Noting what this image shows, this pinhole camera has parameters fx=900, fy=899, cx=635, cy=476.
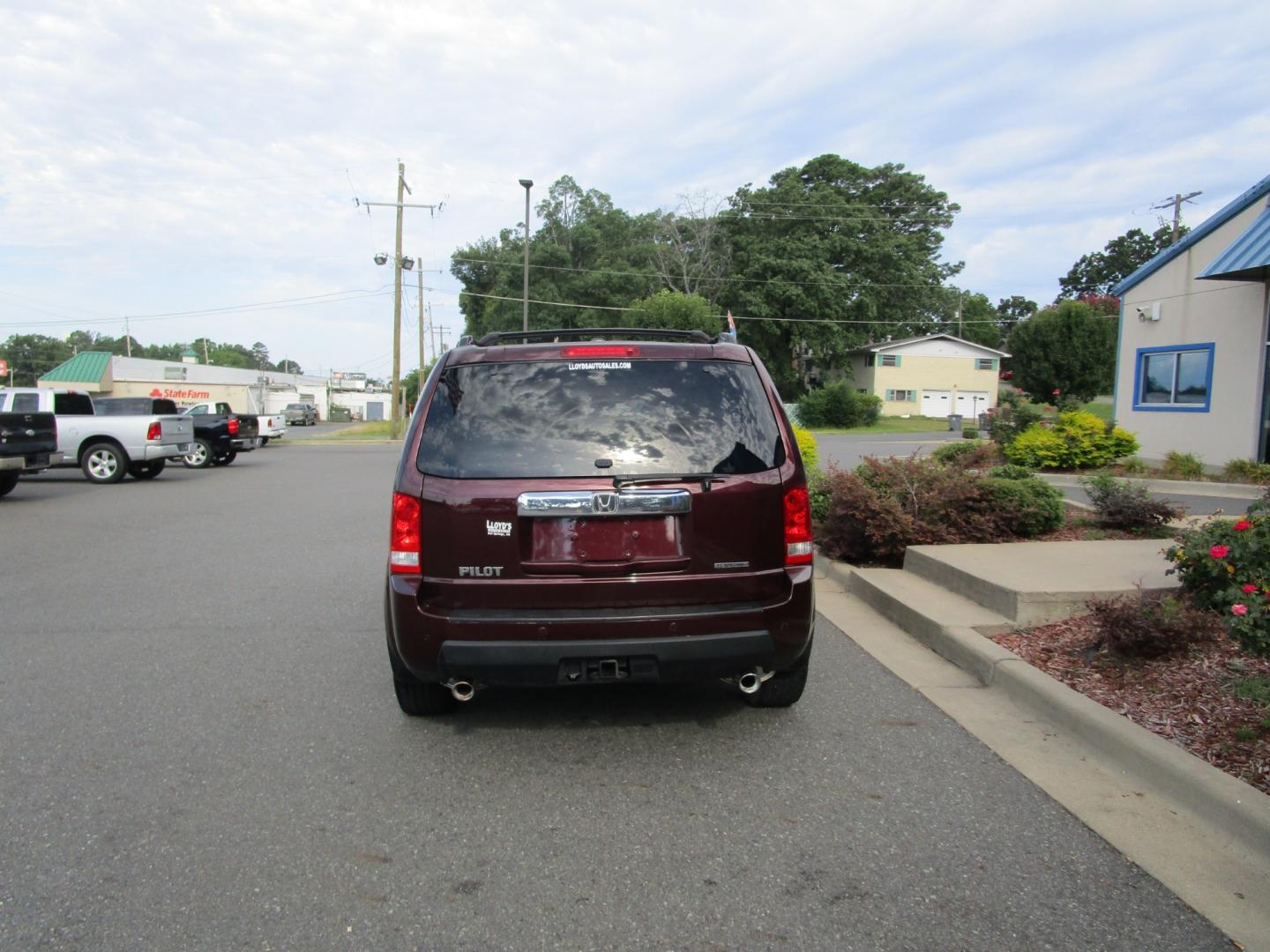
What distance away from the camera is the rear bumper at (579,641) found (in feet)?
12.5

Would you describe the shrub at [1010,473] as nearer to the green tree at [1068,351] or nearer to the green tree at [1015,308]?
the green tree at [1068,351]

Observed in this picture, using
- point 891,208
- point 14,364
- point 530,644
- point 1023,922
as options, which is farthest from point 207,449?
point 14,364

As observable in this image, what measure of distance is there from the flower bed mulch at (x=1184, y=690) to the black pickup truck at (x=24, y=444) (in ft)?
48.8

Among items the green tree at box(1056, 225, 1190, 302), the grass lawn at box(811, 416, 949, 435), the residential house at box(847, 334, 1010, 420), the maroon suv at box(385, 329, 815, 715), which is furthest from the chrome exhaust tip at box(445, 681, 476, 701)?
the green tree at box(1056, 225, 1190, 302)

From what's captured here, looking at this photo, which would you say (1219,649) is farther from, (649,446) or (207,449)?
(207,449)

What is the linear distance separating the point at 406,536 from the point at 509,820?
4.13 ft

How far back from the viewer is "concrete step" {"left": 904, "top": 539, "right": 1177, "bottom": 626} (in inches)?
224

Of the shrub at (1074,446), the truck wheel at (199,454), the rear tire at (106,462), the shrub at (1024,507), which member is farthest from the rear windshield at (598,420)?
the truck wheel at (199,454)

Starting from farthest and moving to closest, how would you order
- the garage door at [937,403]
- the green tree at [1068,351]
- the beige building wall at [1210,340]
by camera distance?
the garage door at [937,403], the green tree at [1068,351], the beige building wall at [1210,340]

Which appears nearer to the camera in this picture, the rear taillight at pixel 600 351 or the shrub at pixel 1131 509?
the rear taillight at pixel 600 351

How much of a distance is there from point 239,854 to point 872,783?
2489 millimetres

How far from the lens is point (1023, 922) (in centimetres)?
280

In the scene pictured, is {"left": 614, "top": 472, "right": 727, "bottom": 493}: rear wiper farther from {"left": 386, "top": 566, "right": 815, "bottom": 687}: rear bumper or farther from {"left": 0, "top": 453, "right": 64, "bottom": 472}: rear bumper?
{"left": 0, "top": 453, "right": 64, "bottom": 472}: rear bumper

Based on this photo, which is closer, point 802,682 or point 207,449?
point 802,682
